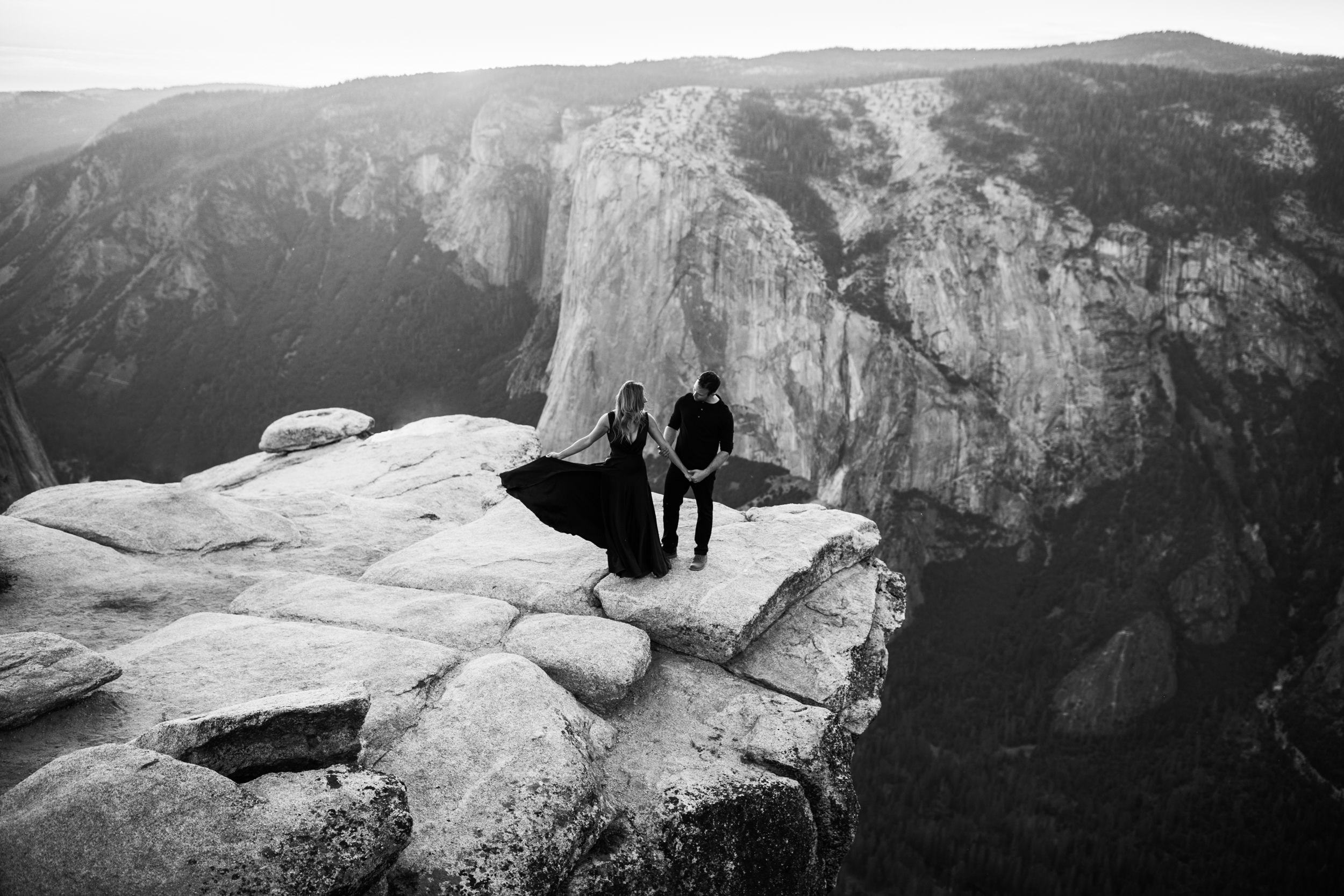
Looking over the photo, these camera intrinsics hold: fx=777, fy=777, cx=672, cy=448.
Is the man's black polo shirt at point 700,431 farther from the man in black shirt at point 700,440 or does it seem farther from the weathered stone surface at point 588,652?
the weathered stone surface at point 588,652

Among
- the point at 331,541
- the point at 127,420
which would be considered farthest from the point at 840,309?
the point at 127,420

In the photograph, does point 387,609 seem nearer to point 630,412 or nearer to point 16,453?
point 630,412

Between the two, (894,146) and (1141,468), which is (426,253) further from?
(1141,468)

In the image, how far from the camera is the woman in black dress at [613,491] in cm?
1109

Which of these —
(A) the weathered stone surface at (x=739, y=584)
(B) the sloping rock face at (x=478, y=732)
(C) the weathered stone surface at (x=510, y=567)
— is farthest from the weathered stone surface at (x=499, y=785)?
(C) the weathered stone surface at (x=510, y=567)

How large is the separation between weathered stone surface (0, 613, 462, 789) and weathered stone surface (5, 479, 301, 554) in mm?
3694

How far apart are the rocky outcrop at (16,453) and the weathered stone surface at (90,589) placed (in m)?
15.5

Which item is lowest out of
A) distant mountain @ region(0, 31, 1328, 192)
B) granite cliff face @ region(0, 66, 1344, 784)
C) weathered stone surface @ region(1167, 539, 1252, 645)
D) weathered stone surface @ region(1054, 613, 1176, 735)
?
weathered stone surface @ region(1054, 613, 1176, 735)

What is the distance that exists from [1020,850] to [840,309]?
42.8 meters

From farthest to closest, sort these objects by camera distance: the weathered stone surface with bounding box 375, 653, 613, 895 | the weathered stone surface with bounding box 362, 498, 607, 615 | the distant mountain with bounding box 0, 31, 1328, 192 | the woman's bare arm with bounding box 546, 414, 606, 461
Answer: the distant mountain with bounding box 0, 31, 1328, 192
the weathered stone surface with bounding box 362, 498, 607, 615
the woman's bare arm with bounding box 546, 414, 606, 461
the weathered stone surface with bounding box 375, 653, 613, 895

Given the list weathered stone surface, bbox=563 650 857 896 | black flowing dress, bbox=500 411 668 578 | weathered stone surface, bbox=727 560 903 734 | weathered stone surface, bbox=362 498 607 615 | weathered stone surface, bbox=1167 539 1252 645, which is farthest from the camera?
weathered stone surface, bbox=1167 539 1252 645

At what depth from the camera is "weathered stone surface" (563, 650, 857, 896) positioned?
27.1 feet

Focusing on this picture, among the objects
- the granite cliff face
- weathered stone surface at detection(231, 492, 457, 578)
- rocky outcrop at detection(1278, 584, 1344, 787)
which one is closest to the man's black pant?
weathered stone surface at detection(231, 492, 457, 578)

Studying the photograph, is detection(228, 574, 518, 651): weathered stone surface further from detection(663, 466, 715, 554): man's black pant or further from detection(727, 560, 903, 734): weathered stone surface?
detection(727, 560, 903, 734): weathered stone surface
